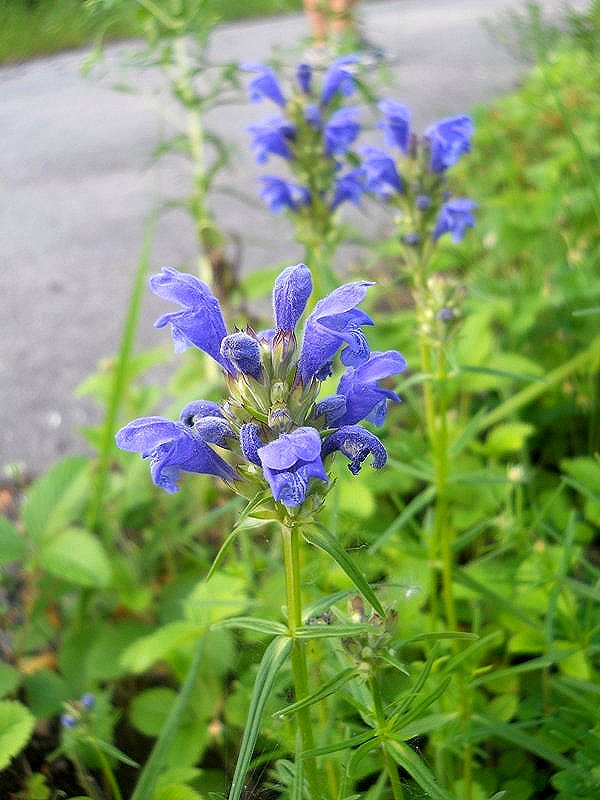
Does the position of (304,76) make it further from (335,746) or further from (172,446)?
(335,746)

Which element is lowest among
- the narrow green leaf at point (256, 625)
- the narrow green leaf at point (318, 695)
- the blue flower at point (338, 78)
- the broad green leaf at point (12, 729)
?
the broad green leaf at point (12, 729)

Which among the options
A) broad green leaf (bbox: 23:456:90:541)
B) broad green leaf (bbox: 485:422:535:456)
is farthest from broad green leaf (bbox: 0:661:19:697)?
broad green leaf (bbox: 485:422:535:456)

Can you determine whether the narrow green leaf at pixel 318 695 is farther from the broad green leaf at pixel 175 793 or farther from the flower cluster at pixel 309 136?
the flower cluster at pixel 309 136

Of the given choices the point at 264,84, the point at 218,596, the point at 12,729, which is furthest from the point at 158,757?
the point at 264,84

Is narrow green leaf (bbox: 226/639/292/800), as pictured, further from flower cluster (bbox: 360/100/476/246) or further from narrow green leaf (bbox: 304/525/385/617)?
flower cluster (bbox: 360/100/476/246)

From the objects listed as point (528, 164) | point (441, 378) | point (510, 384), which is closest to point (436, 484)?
point (441, 378)

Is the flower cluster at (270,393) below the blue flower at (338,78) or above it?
below

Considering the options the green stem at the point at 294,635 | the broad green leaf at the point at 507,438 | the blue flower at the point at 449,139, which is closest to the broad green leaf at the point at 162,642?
the green stem at the point at 294,635
